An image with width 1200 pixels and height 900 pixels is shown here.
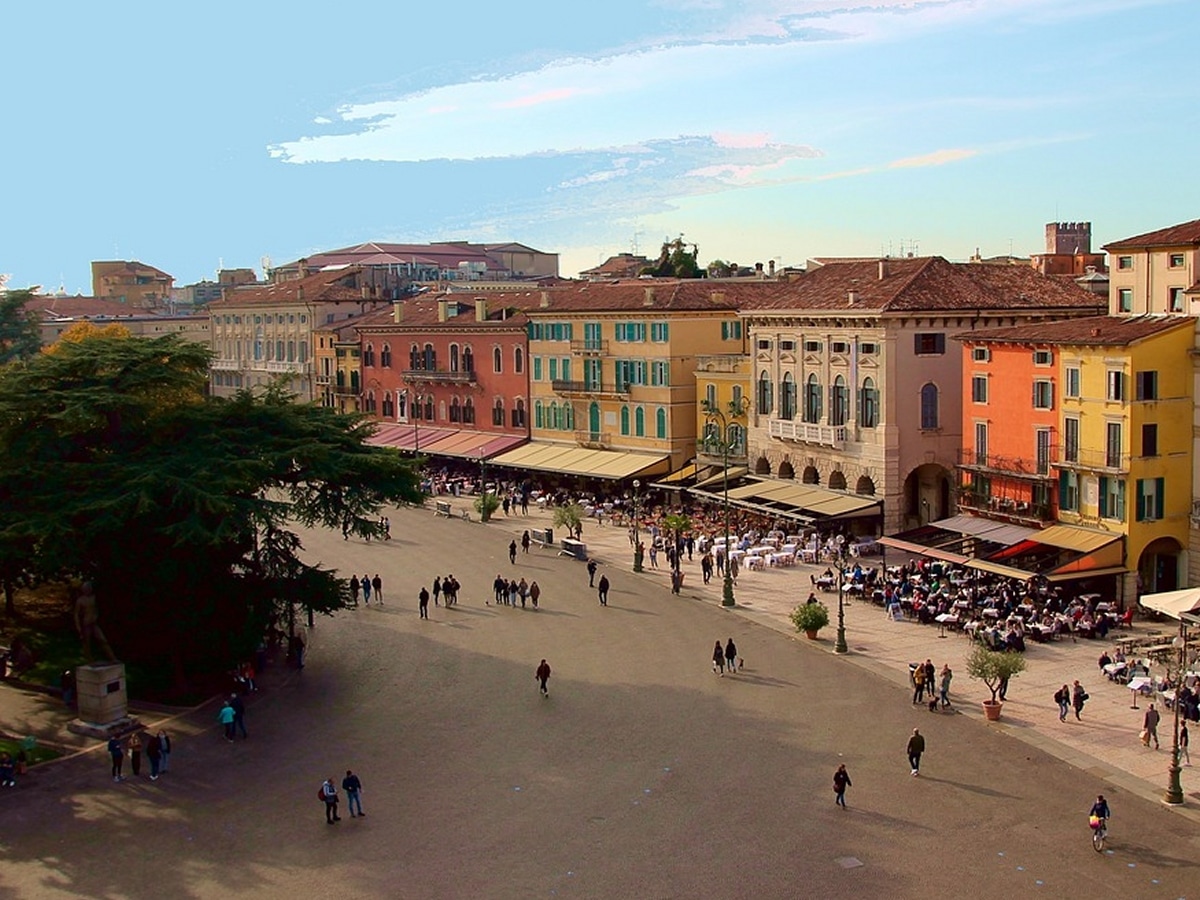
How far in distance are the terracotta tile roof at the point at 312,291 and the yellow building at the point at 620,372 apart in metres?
30.2

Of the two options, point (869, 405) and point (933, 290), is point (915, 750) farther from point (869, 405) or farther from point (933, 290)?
point (933, 290)

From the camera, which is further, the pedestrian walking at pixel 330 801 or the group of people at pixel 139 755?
the group of people at pixel 139 755

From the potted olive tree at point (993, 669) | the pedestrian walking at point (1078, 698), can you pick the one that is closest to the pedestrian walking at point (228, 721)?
the potted olive tree at point (993, 669)

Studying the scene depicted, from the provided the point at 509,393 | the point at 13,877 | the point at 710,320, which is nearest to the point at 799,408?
the point at 710,320

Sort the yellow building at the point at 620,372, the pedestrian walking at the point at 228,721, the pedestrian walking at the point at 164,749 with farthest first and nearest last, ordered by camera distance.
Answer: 1. the yellow building at the point at 620,372
2. the pedestrian walking at the point at 228,721
3. the pedestrian walking at the point at 164,749

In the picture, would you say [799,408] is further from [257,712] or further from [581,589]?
[257,712]

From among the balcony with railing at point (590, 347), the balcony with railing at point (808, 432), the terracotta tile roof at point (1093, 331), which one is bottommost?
the balcony with railing at point (808, 432)

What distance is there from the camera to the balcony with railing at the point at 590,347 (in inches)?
3000

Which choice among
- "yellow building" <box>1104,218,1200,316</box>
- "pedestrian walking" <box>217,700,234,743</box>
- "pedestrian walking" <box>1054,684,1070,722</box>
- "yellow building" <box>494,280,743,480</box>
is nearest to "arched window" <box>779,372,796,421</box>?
"yellow building" <box>494,280,743,480</box>

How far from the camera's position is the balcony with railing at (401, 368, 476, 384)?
8706 cm

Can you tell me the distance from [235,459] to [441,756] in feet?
38.6

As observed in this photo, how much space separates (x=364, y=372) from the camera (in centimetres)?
9881

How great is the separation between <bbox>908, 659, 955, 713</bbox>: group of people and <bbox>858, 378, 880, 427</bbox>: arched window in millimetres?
23003

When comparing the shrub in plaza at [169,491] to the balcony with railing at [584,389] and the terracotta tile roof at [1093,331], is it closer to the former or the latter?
Answer: the terracotta tile roof at [1093,331]
